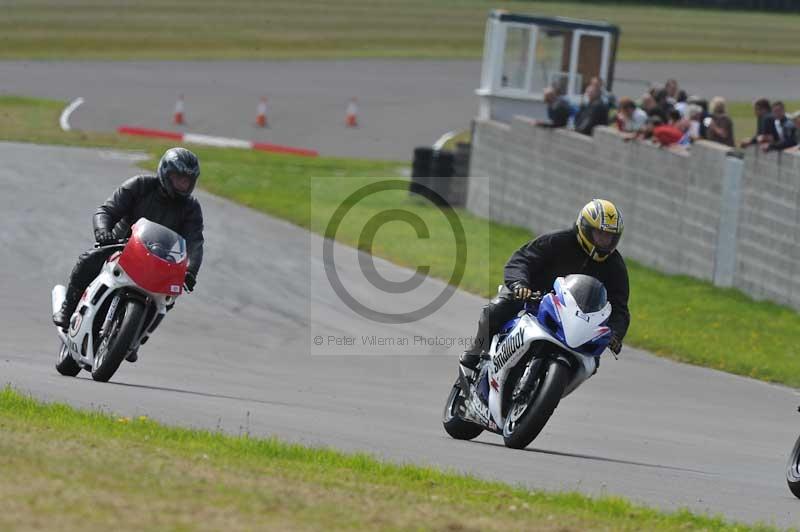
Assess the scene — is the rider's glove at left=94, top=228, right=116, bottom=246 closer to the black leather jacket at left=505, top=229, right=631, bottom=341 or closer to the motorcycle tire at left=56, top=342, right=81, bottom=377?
the motorcycle tire at left=56, top=342, right=81, bottom=377

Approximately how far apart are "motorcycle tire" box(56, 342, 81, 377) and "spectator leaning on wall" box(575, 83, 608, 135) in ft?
48.9

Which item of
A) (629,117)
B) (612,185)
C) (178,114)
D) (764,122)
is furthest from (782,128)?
(178,114)

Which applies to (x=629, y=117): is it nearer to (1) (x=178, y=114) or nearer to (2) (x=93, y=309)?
(2) (x=93, y=309)

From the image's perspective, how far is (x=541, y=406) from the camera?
9711 mm

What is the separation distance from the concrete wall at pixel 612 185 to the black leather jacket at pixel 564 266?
10.6 meters

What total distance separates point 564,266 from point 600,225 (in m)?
0.54

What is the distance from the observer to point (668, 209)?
22312 millimetres

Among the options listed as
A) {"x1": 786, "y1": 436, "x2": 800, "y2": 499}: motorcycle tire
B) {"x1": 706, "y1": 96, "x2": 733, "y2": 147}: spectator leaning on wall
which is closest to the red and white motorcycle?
{"x1": 786, "y1": 436, "x2": 800, "y2": 499}: motorcycle tire

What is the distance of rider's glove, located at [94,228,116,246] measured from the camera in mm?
11703

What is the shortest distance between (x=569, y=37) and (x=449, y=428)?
23.6 m

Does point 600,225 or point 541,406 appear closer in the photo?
point 541,406

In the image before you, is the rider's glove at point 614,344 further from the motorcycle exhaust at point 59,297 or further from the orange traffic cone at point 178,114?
the orange traffic cone at point 178,114

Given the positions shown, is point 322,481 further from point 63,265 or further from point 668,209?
point 668,209

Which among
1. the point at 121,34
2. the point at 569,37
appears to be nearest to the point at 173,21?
the point at 121,34
